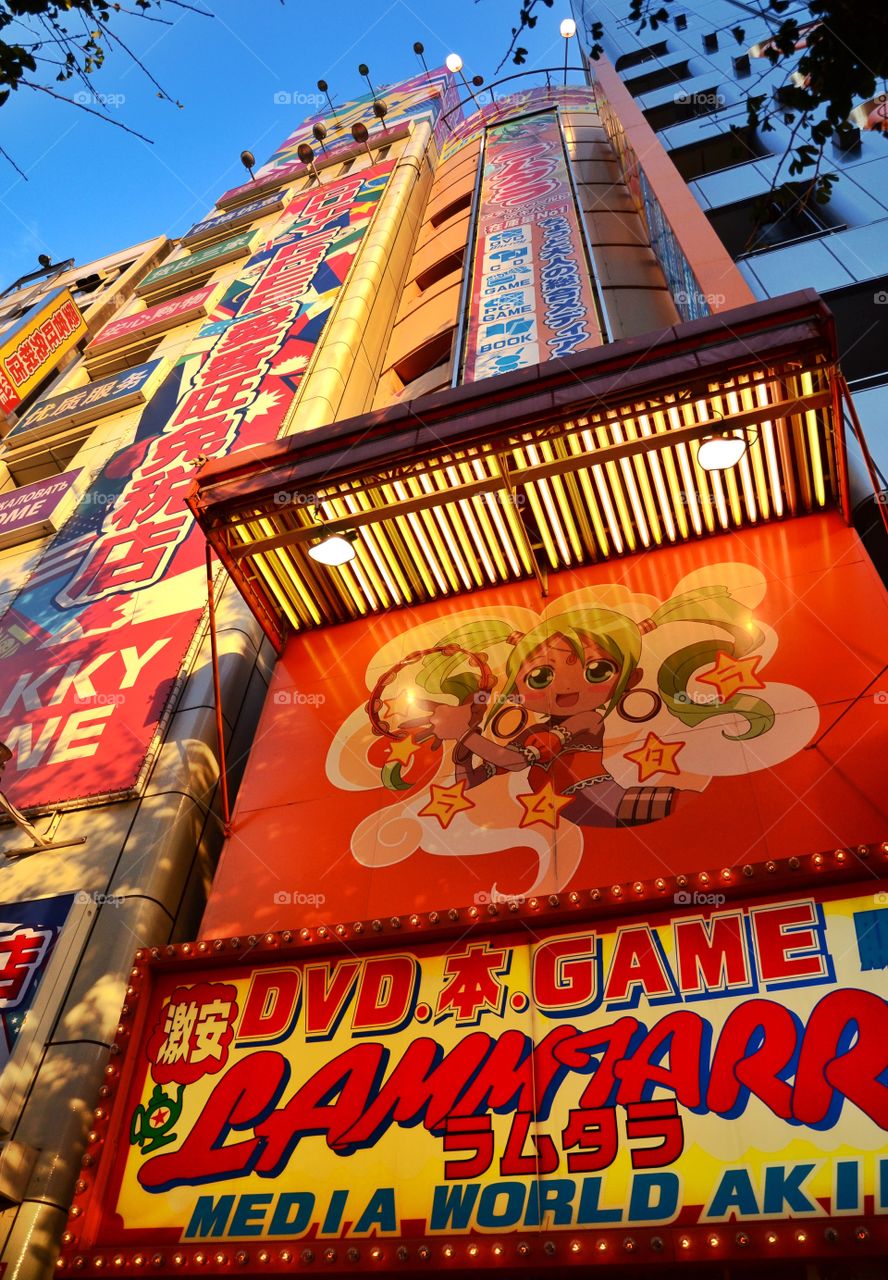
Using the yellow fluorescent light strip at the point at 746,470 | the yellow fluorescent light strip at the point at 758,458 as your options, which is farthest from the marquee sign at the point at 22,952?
the yellow fluorescent light strip at the point at 758,458

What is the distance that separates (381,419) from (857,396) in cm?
511

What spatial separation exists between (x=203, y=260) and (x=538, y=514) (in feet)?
69.0

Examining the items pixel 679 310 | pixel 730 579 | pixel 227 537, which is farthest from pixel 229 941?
pixel 679 310

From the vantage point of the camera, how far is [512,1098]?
16.7 feet

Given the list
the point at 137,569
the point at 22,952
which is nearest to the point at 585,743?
the point at 22,952

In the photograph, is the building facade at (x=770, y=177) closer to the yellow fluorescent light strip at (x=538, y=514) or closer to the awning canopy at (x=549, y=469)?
the awning canopy at (x=549, y=469)

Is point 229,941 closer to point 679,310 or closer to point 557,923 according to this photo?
point 557,923

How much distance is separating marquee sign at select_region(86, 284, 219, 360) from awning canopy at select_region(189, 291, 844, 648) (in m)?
14.5

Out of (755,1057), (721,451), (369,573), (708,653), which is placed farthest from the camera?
(369,573)

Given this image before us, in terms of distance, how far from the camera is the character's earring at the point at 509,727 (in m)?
7.70

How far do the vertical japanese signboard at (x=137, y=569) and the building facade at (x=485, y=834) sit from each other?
0.29 feet

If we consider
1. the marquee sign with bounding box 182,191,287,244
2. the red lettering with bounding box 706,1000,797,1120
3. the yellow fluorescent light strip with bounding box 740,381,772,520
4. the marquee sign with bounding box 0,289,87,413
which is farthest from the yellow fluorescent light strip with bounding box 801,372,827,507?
the marquee sign with bounding box 182,191,287,244

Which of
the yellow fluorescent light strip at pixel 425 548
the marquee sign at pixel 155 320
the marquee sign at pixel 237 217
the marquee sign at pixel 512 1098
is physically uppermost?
the marquee sign at pixel 237 217

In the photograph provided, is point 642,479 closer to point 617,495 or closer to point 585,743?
point 617,495
